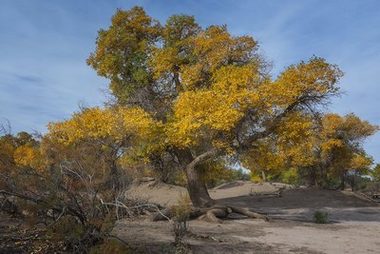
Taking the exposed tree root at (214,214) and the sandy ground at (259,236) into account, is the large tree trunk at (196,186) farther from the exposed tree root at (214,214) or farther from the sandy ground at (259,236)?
the sandy ground at (259,236)

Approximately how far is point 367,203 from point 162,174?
59.2 ft

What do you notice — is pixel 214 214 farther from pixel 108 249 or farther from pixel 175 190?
pixel 175 190

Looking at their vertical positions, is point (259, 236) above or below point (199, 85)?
below

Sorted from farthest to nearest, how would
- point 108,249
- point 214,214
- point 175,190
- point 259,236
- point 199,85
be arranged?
point 175,190 → point 199,85 → point 214,214 → point 259,236 → point 108,249

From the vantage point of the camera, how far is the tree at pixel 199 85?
64.6ft

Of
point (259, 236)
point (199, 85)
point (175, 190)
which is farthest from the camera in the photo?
point (175, 190)

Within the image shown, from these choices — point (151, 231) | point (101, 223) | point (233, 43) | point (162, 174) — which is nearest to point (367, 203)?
point (162, 174)

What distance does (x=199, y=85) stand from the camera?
74.7ft

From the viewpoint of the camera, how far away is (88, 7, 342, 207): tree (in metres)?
19.7

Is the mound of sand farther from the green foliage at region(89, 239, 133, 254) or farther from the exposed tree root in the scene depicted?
the green foliage at region(89, 239, 133, 254)

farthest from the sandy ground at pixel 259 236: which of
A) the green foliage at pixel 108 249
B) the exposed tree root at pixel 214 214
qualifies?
the green foliage at pixel 108 249

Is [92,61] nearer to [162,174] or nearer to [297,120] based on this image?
[162,174]

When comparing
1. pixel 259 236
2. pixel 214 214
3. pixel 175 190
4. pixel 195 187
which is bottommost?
pixel 259 236

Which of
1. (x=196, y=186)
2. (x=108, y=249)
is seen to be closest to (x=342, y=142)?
(x=196, y=186)
